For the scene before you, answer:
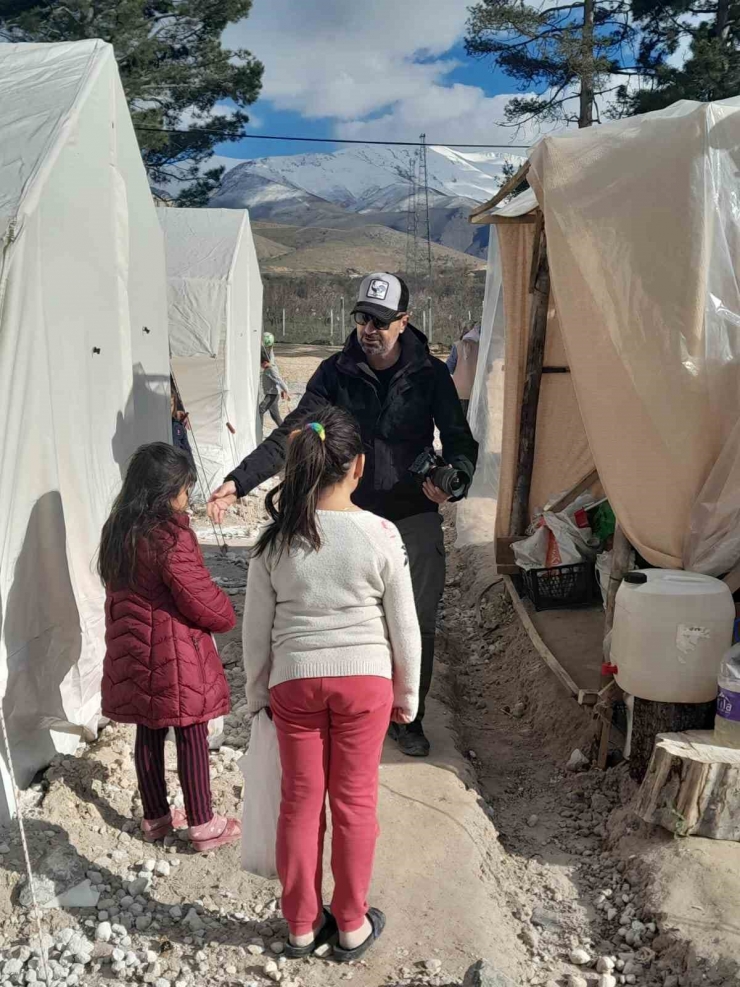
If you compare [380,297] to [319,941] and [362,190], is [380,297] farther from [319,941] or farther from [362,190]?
[362,190]

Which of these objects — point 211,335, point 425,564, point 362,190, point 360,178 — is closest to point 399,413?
point 425,564

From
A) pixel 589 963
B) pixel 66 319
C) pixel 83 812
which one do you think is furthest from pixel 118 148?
pixel 589 963

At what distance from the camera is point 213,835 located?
3102 millimetres

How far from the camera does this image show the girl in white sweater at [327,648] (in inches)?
93.1

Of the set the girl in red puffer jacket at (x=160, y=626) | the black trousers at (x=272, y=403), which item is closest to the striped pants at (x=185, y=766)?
the girl in red puffer jacket at (x=160, y=626)

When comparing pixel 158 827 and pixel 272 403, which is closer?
pixel 158 827

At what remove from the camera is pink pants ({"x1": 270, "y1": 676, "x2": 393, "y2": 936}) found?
2389 millimetres

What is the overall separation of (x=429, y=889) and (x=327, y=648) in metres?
1.15

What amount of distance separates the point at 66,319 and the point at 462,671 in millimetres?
3212

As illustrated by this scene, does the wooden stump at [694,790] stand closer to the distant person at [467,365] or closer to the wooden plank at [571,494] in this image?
the wooden plank at [571,494]

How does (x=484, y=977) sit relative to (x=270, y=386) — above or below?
below

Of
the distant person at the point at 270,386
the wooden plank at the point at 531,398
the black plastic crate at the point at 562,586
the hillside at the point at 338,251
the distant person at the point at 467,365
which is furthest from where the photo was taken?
the hillside at the point at 338,251

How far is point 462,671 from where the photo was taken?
5484 mm

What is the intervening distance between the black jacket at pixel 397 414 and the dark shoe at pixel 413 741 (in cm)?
100
